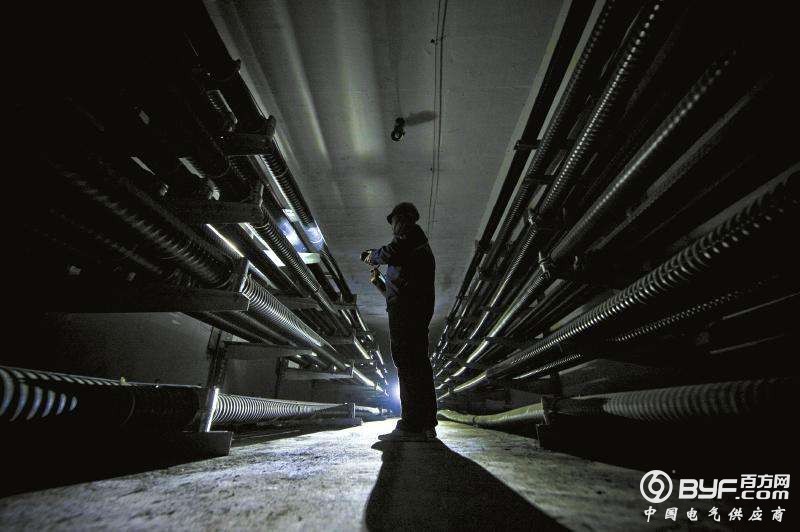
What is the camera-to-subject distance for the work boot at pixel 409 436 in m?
1.75

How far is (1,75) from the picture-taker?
0.93 meters

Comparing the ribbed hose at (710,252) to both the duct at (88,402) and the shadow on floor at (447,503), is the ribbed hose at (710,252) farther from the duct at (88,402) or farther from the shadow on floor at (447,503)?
the duct at (88,402)

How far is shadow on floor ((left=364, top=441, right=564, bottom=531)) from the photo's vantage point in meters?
0.54

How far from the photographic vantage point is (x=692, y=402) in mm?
1191

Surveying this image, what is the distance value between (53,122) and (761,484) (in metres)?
2.36

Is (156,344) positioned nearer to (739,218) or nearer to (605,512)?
(605,512)

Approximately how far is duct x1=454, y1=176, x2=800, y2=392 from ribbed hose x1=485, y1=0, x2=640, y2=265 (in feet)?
2.93

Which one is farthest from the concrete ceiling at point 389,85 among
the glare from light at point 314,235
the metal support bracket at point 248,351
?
the metal support bracket at point 248,351

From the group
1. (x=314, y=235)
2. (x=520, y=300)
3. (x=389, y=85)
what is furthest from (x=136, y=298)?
(x=520, y=300)

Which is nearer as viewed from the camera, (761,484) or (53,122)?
(761,484)

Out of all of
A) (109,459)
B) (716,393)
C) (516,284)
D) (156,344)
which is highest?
(516,284)

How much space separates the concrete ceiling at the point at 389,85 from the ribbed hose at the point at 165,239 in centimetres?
137

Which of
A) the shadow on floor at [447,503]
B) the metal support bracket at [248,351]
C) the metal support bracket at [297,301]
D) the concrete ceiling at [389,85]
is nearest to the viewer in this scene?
the shadow on floor at [447,503]

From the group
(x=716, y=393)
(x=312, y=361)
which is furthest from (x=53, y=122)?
(x=312, y=361)
